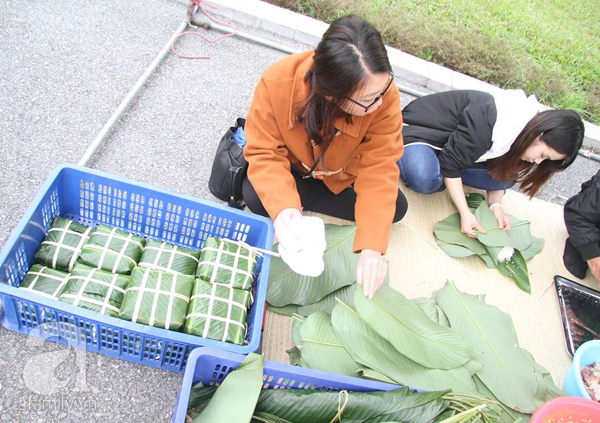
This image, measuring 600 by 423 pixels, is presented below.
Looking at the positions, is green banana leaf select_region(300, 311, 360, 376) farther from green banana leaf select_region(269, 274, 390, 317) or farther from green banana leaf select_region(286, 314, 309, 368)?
green banana leaf select_region(269, 274, 390, 317)

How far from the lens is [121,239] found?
1595 mm

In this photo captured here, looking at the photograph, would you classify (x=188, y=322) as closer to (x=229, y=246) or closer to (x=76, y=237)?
(x=229, y=246)

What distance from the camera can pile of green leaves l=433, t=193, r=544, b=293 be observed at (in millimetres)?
2172

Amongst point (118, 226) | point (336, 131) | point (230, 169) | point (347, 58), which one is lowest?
point (118, 226)

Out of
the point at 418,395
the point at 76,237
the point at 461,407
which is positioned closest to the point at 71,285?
the point at 76,237

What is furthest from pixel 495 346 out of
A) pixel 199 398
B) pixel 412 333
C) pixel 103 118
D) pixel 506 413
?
pixel 103 118

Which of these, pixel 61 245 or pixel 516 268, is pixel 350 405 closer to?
pixel 61 245

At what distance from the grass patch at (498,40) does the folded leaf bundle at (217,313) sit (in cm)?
255

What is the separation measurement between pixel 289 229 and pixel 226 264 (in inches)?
12.2

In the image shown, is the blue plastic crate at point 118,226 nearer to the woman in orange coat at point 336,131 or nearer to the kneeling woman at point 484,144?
the woman in orange coat at point 336,131

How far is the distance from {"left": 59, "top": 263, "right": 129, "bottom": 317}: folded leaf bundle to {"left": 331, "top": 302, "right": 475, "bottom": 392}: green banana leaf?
0.70 metres

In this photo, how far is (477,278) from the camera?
216 centimetres

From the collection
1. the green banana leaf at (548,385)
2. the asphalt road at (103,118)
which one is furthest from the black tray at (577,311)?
the asphalt road at (103,118)

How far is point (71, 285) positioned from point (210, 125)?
122 centimetres
